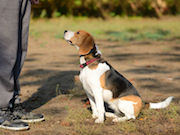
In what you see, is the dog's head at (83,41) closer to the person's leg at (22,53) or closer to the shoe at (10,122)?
the person's leg at (22,53)

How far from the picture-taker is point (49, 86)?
6.05m

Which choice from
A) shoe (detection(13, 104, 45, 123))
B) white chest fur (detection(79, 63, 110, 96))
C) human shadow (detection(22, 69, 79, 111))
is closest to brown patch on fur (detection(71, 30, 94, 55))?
white chest fur (detection(79, 63, 110, 96))

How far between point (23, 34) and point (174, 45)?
300 inches

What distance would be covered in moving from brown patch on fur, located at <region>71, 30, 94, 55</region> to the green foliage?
13211 millimetres

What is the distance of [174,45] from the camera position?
425 inches

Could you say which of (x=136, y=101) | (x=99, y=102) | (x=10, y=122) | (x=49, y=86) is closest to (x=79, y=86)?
(x=49, y=86)

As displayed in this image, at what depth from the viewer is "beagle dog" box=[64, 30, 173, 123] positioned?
161 inches

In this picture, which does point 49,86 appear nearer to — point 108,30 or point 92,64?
point 92,64

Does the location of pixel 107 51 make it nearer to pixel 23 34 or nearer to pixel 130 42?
pixel 130 42

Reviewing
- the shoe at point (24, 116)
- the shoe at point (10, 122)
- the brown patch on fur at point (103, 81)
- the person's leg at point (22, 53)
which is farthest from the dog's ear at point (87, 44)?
the shoe at point (10, 122)

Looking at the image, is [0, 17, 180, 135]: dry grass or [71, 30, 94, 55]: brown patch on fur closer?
[0, 17, 180, 135]: dry grass

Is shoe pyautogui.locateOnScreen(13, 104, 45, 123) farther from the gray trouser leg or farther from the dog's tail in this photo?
the dog's tail

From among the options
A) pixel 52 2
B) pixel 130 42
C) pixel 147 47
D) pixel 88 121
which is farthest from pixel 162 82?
pixel 52 2

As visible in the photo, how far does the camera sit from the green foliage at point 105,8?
18.3 meters
